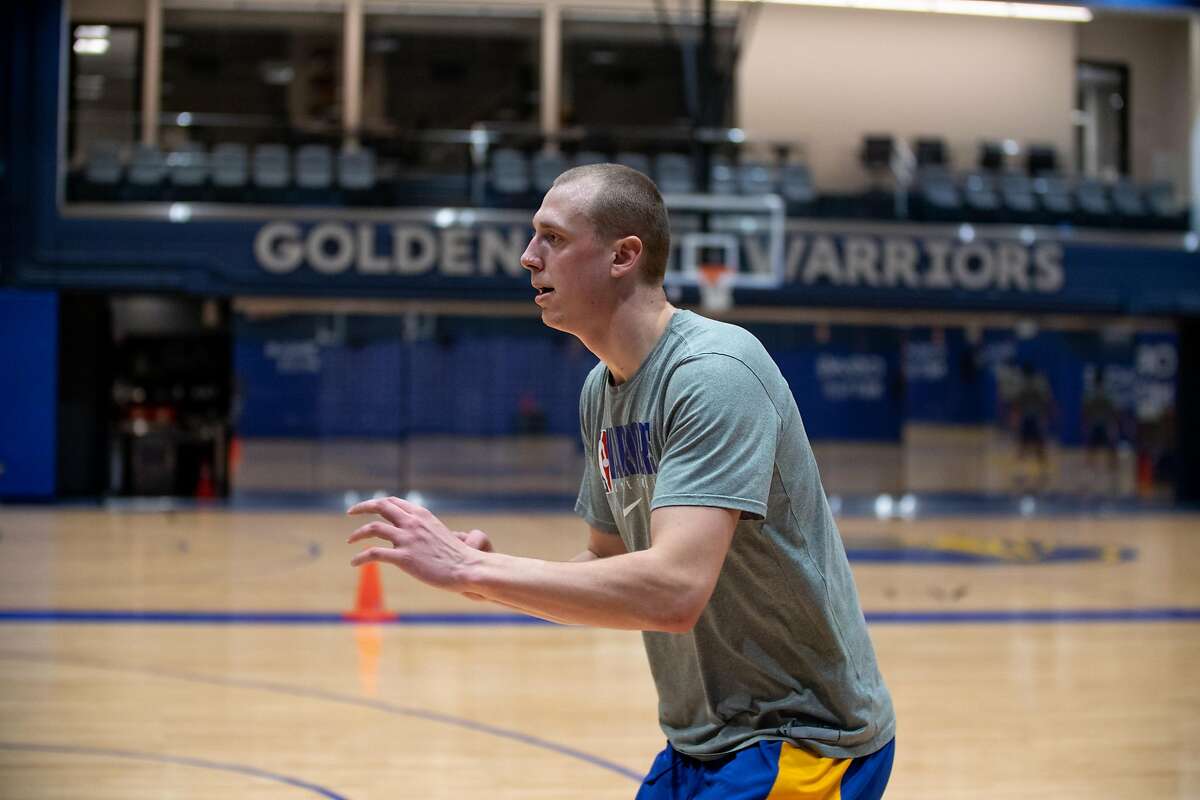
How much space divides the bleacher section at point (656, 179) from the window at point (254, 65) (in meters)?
2.33

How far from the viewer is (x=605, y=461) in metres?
2.14

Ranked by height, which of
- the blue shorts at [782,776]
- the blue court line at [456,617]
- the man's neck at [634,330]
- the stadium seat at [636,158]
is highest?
the stadium seat at [636,158]

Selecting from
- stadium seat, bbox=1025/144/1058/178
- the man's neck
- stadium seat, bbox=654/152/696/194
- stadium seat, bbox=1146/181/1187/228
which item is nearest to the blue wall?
stadium seat, bbox=654/152/696/194

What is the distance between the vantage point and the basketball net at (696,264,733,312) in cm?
1428

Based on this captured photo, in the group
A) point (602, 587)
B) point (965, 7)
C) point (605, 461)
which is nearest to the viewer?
point (602, 587)

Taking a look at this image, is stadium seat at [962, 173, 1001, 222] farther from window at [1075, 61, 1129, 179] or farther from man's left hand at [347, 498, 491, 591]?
man's left hand at [347, 498, 491, 591]

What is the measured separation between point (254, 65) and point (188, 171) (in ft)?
10.9

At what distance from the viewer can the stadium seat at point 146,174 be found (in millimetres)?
16141

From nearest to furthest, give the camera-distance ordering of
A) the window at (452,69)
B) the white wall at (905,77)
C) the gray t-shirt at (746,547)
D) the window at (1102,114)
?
the gray t-shirt at (746,547), the window at (452,69), the white wall at (905,77), the window at (1102,114)

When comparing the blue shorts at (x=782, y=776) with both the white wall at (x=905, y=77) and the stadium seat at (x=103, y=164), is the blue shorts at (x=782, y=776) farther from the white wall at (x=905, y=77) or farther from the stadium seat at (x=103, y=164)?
the white wall at (x=905, y=77)

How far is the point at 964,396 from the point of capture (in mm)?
18188

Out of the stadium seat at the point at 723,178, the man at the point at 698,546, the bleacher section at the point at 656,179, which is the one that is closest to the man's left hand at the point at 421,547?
the man at the point at 698,546

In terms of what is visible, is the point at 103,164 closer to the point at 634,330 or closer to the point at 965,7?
the point at 965,7

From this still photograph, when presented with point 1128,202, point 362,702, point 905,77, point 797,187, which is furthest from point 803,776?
point 905,77
